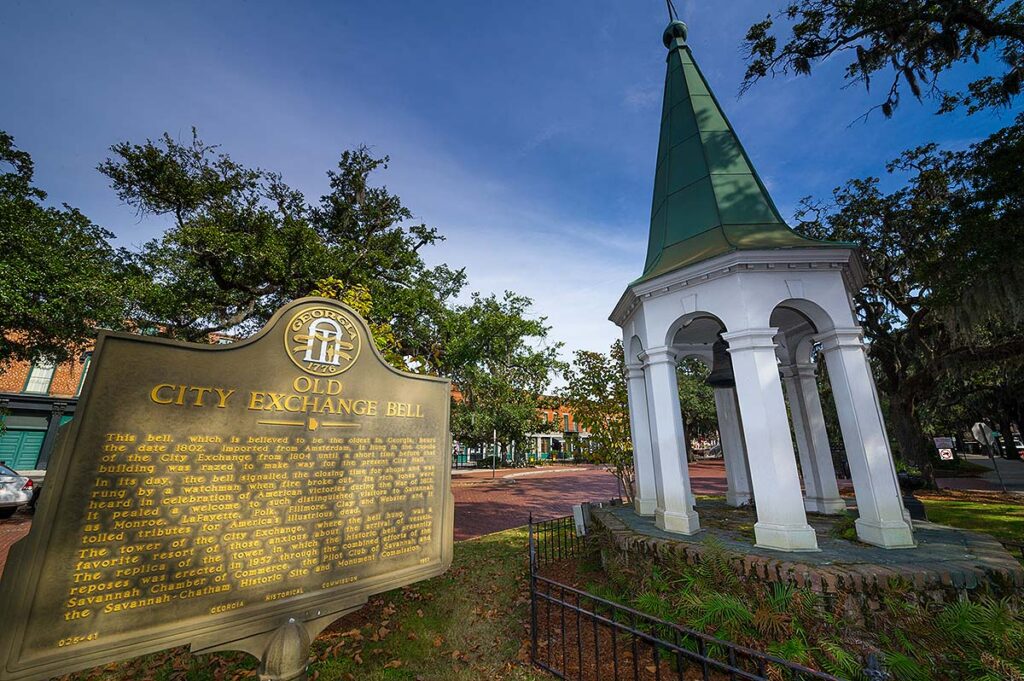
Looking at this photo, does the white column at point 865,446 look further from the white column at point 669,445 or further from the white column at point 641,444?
the white column at point 641,444

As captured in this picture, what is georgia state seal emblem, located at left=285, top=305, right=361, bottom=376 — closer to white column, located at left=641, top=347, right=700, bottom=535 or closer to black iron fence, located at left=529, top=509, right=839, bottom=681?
black iron fence, located at left=529, top=509, right=839, bottom=681

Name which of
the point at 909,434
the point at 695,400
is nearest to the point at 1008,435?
the point at 695,400

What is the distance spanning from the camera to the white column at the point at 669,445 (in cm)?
655

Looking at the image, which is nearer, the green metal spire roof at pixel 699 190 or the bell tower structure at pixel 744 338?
the bell tower structure at pixel 744 338

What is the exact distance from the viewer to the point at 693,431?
48281 millimetres

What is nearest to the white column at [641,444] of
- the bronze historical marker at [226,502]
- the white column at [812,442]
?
the white column at [812,442]

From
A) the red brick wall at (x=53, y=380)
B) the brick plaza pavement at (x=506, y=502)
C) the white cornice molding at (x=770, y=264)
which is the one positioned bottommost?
the brick plaza pavement at (x=506, y=502)

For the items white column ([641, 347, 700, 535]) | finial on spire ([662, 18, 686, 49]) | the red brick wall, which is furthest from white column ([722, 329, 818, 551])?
the red brick wall

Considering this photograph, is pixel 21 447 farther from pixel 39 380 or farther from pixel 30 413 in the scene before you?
pixel 39 380

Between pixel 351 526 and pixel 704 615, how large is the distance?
4130 mm

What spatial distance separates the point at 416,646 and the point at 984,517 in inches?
603

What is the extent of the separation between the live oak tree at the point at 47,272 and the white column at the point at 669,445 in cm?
1494

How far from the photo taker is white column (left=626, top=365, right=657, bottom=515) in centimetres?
835

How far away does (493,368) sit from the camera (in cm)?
2959
